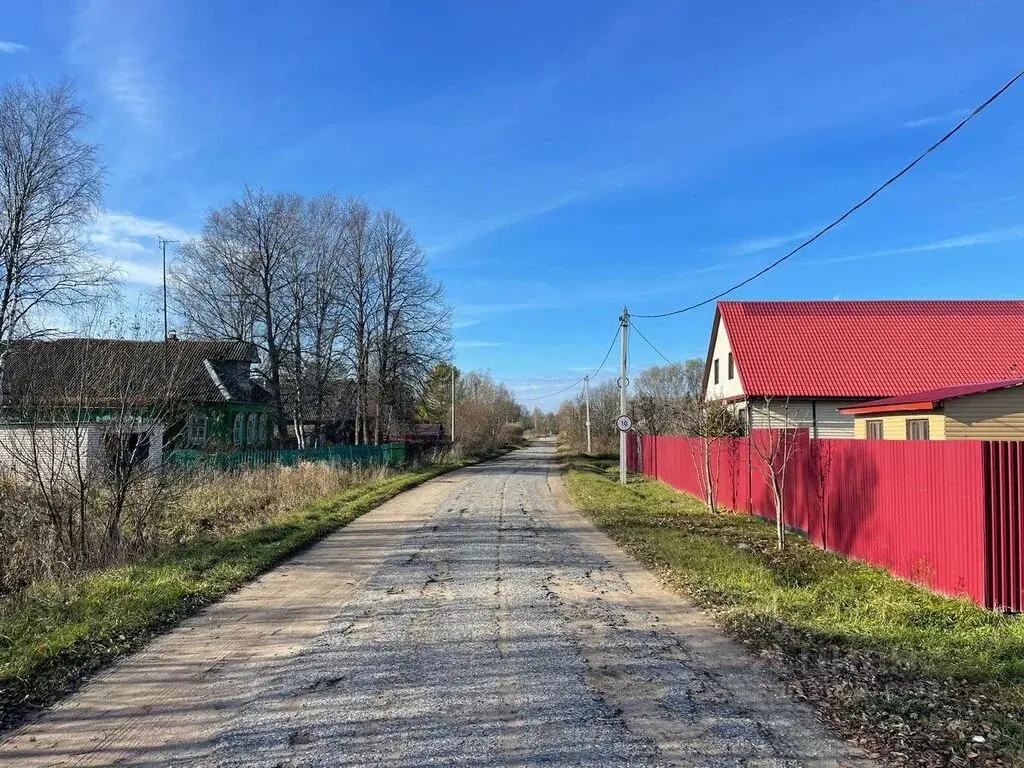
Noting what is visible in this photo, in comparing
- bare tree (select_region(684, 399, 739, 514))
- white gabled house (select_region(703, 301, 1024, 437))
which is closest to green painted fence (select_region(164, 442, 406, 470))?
bare tree (select_region(684, 399, 739, 514))

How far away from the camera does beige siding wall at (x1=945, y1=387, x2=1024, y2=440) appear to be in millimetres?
13422

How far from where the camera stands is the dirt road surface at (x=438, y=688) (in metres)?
3.93

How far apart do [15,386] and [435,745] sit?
10864 mm

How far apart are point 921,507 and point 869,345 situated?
2076 cm

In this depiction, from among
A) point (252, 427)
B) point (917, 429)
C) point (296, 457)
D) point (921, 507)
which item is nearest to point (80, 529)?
point (921, 507)

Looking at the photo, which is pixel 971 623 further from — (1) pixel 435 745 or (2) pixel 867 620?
(1) pixel 435 745

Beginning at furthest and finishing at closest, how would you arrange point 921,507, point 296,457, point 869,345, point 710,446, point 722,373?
1. point 722,373
2. point 296,457
3. point 869,345
4. point 710,446
5. point 921,507

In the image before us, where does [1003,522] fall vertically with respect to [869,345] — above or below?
below

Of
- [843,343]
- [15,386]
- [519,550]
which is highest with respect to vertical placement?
[843,343]

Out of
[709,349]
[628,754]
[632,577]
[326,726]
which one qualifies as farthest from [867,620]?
[709,349]

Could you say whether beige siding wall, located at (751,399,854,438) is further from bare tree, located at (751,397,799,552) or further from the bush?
the bush

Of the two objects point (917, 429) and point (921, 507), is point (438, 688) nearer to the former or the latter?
point (921, 507)

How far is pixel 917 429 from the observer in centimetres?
1485

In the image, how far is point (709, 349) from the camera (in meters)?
31.6
